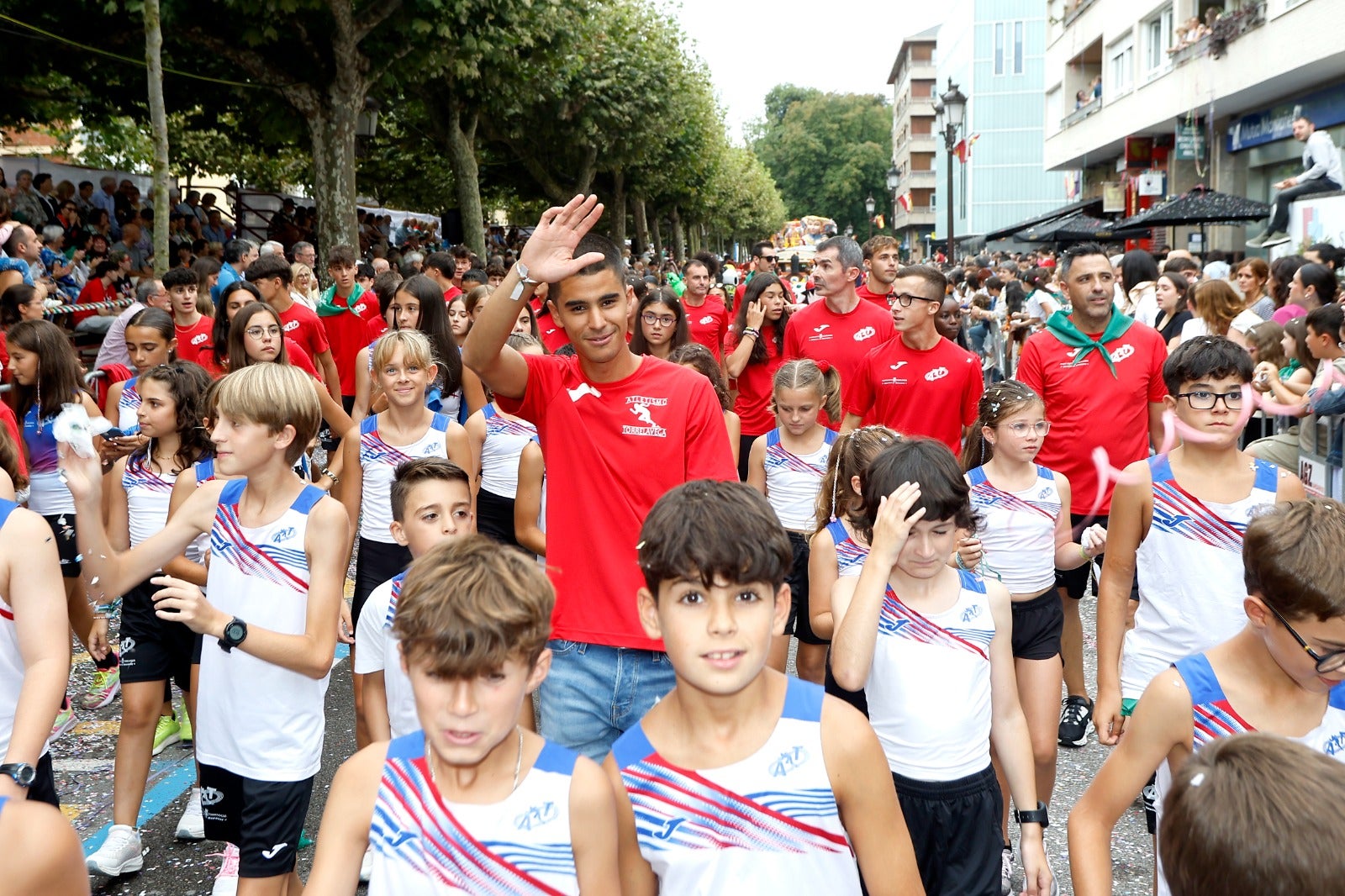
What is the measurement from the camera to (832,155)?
12231 centimetres

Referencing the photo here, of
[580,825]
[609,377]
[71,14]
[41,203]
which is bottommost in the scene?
[580,825]

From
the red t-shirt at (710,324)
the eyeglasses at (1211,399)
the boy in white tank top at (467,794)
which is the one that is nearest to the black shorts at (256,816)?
the boy in white tank top at (467,794)

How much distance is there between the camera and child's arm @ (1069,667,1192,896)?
8.46 ft

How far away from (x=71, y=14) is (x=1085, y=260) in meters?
16.2

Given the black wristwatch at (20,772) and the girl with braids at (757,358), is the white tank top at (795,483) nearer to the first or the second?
the girl with braids at (757,358)

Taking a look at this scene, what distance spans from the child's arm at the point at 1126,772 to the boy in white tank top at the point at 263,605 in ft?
7.02

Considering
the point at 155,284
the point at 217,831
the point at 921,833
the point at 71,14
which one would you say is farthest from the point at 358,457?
the point at 71,14

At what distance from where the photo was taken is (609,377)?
3.58 m

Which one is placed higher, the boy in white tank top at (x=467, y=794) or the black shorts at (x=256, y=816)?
the boy in white tank top at (x=467, y=794)

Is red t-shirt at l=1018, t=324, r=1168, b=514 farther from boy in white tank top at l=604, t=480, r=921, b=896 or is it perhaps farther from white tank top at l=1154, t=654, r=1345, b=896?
boy in white tank top at l=604, t=480, r=921, b=896

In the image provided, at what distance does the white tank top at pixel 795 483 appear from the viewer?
20.0 ft

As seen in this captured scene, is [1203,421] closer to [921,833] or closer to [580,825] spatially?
[921,833]

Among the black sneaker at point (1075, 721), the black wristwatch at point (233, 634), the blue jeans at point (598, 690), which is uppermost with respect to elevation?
the black wristwatch at point (233, 634)

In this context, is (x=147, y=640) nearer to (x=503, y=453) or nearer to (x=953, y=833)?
(x=503, y=453)
